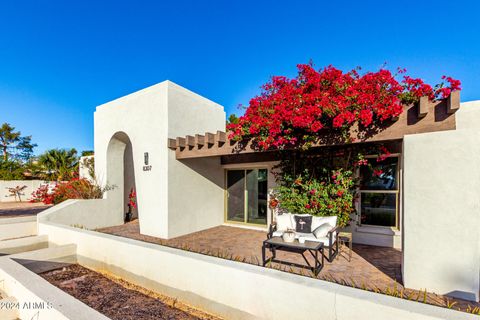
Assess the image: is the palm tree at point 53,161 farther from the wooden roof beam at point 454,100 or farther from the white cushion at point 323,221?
the wooden roof beam at point 454,100

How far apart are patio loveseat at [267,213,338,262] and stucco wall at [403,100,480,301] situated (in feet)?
5.28

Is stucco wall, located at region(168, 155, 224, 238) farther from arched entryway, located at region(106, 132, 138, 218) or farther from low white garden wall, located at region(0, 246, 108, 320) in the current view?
low white garden wall, located at region(0, 246, 108, 320)

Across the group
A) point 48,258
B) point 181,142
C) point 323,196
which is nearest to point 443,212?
point 323,196

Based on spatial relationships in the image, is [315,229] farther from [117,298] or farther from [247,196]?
[117,298]

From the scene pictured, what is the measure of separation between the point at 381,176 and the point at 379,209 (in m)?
0.98

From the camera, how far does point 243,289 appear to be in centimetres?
330

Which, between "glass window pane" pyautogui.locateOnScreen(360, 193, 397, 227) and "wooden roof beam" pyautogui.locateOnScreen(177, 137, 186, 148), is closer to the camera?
"glass window pane" pyautogui.locateOnScreen(360, 193, 397, 227)

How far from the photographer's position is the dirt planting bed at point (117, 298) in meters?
3.63

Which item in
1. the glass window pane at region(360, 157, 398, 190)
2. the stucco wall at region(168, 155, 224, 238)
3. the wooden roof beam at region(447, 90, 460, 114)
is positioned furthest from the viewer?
the stucco wall at region(168, 155, 224, 238)

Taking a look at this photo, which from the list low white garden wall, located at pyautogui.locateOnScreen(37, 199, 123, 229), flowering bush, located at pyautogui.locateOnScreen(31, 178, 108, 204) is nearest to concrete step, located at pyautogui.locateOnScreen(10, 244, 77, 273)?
low white garden wall, located at pyautogui.locateOnScreen(37, 199, 123, 229)

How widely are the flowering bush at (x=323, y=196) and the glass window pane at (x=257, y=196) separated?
5.88ft

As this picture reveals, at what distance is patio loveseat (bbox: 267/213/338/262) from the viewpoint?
5.33 m

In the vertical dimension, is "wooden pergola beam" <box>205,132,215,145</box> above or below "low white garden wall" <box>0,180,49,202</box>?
above

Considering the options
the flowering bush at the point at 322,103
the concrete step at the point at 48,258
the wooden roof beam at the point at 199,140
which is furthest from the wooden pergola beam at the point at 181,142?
the concrete step at the point at 48,258
